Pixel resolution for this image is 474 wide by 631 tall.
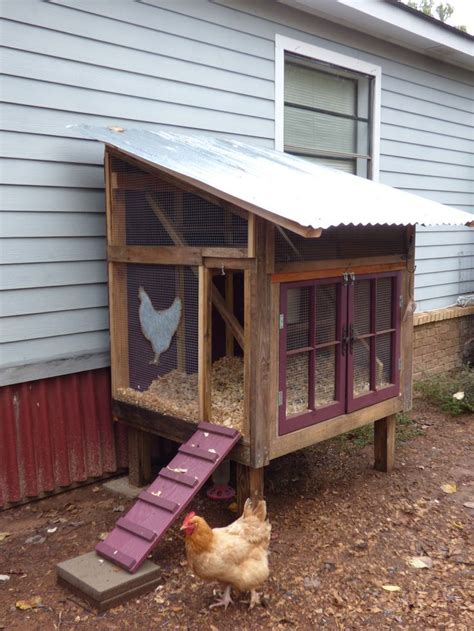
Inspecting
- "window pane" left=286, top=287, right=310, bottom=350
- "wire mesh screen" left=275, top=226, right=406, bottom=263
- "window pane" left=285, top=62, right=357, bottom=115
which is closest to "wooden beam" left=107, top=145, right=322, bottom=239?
"wire mesh screen" left=275, top=226, right=406, bottom=263

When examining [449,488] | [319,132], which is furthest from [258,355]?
[319,132]

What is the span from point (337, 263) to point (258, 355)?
0.90 metres

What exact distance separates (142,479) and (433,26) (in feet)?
19.5

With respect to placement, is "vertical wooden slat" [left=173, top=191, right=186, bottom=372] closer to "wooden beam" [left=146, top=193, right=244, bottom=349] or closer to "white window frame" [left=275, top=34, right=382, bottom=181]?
"wooden beam" [left=146, top=193, right=244, bottom=349]

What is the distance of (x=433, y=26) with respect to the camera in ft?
24.2

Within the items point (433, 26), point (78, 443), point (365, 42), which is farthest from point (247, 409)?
point (433, 26)

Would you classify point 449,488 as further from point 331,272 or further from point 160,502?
point 160,502

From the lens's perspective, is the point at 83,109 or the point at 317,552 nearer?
the point at 317,552

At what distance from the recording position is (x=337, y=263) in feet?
13.9

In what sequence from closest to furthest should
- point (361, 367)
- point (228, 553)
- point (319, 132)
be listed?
1. point (228, 553)
2. point (361, 367)
3. point (319, 132)

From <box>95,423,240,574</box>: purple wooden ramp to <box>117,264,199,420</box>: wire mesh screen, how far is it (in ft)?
0.92

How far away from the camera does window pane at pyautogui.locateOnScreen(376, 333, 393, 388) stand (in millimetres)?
4789

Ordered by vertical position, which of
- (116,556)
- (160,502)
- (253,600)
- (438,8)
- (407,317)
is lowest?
(253,600)

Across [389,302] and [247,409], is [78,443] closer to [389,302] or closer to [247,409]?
[247,409]
